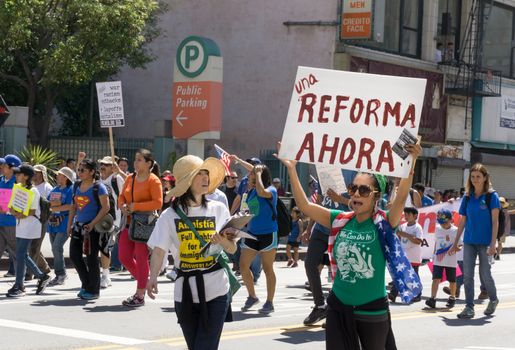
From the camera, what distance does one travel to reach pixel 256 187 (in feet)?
40.0

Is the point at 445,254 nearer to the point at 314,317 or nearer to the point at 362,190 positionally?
the point at 314,317

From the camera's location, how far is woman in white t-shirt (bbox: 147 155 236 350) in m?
6.78

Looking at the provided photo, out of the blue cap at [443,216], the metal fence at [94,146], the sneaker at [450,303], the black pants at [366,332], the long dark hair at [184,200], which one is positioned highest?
the long dark hair at [184,200]

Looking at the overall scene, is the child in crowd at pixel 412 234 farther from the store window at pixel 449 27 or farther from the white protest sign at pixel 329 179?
the store window at pixel 449 27

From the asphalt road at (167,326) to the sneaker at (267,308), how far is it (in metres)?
0.10

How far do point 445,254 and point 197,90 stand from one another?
12.7 meters

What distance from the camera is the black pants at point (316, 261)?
447 inches

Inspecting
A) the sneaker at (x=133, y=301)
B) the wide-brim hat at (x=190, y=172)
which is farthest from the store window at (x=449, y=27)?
the wide-brim hat at (x=190, y=172)

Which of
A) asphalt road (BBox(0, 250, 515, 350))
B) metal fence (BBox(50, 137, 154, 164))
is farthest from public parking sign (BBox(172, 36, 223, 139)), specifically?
asphalt road (BBox(0, 250, 515, 350))

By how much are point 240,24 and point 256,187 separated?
19.9 m

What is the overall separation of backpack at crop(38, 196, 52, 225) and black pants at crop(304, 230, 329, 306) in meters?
3.64

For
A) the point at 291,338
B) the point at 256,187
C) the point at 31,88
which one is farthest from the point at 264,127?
the point at 291,338

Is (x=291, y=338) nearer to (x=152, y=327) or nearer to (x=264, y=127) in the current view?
(x=152, y=327)

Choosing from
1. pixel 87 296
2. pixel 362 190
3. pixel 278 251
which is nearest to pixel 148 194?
pixel 87 296
